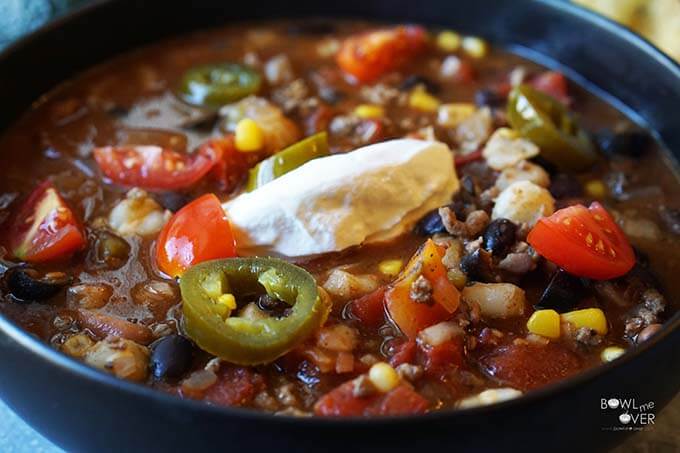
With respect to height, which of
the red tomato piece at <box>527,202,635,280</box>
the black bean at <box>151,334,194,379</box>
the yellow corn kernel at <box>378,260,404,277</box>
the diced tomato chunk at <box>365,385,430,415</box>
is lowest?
the black bean at <box>151,334,194,379</box>

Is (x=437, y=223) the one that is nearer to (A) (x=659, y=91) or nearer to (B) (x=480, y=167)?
(B) (x=480, y=167)

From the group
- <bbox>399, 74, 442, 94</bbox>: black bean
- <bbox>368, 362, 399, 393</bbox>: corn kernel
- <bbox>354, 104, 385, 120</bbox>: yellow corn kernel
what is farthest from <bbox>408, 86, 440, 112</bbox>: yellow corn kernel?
<bbox>368, 362, 399, 393</bbox>: corn kernel

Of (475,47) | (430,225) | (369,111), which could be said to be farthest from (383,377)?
(475,47)

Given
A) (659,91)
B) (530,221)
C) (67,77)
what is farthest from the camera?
(67,77)

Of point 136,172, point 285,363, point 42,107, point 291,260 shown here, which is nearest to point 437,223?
point 291,260

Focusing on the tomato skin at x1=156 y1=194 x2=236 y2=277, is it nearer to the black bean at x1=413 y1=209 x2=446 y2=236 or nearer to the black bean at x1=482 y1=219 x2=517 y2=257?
the black bean at x1=413 y1=209 x2=446 y2=236

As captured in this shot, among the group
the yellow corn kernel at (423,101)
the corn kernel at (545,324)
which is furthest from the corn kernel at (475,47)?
the corn kernel at (545,324)
